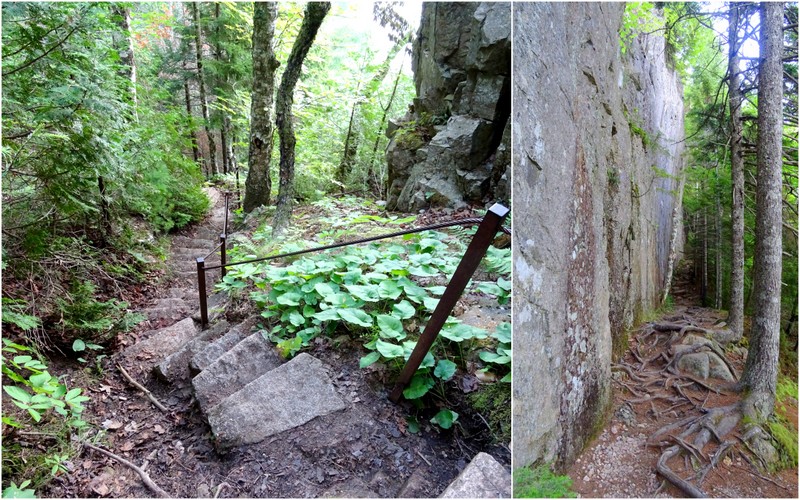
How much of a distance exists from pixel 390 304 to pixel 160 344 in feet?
7.60

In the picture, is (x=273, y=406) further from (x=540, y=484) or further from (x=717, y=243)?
(x=717, y=243)

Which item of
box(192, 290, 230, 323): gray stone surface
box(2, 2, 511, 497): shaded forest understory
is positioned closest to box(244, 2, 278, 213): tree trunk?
box(2, 2, 511, 497): shaded forest understory

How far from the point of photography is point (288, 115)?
219 inches

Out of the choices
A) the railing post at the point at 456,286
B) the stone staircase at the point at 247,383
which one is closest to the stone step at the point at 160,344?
the stone staircase at the point at 247,383

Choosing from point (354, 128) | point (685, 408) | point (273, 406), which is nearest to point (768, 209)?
point (685, 408)

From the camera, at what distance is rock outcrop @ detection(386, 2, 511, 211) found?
187 inches

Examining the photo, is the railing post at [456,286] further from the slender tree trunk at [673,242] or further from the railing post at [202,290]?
the slender tree trunk at [673,242]

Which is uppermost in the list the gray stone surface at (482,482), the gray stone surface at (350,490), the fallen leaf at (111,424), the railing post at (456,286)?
the railing post at (456,286)

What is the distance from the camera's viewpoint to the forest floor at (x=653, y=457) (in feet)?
4.79

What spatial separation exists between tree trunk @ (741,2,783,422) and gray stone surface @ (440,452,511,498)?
5.04 feet

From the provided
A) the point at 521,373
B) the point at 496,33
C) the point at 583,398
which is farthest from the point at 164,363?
the point at 496,33

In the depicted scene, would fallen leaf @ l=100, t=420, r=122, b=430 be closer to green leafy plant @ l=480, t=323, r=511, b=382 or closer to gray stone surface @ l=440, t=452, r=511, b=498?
gray stone surface @ l=440, t=452, r=511, b=498

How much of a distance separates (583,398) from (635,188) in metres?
4.23

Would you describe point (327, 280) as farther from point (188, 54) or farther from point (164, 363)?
point (188, 54)
